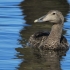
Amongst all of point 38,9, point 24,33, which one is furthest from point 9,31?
point 38,9

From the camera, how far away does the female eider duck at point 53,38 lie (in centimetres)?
1858

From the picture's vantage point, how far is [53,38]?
18.9 metres

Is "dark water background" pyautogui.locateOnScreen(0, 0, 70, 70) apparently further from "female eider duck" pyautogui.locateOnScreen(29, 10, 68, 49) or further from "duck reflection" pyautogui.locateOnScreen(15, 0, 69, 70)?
"female eider duck" pyautogui.locateOnScreen(29, 10, 68, 49)

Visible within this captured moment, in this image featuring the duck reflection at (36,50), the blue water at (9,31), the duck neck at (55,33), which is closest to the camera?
the duck reflection at (36,50)

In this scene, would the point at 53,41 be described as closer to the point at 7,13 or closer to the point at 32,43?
the point at 32,43

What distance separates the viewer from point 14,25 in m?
21.1

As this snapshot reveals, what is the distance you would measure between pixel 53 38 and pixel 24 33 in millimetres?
1702

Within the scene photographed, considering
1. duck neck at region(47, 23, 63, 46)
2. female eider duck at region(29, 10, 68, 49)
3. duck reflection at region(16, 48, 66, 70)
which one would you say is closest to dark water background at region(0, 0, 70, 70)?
Answer: duck reflection at region(16, 48, 66, 70)

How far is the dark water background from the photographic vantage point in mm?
16109

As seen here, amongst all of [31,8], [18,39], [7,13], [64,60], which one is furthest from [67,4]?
[64,60]

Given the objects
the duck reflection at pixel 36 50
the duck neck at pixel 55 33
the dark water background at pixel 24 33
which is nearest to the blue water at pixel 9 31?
the dark water background at pixel 24 33

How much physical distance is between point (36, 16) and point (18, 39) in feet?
13.9

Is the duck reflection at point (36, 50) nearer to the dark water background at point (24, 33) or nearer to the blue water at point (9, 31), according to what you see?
the dark water background at point (24, 33)

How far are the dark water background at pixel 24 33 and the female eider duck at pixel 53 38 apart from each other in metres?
0.40
